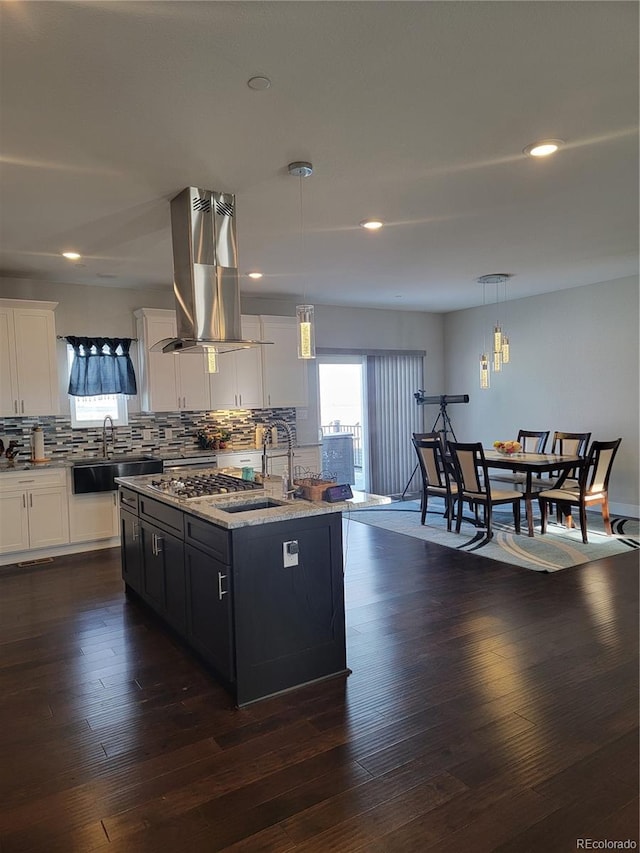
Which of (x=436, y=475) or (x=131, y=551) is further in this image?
(x=436, y=475)

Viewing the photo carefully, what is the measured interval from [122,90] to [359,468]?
6.68 metres

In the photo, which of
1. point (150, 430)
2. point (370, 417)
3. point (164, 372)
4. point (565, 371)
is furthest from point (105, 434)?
point (565, 371)

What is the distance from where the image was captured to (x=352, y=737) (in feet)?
8.32

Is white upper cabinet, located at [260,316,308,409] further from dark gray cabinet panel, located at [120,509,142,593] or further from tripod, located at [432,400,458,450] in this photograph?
dark gray cabinet panel, located at [120,509,142,593]

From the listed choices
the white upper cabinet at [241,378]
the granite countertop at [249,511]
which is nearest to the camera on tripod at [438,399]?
the white upper cabinet at [241,378]

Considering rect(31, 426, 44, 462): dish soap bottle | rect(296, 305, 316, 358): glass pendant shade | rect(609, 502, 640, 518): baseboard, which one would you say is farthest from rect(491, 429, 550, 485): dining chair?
rect(31, 426, 44, 462): dish soap bottle

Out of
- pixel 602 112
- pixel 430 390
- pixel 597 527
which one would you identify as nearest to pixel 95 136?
pixel 602 112

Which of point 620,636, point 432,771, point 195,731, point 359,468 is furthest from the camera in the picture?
point 359,468

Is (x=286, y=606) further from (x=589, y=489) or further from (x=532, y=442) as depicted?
(x=532, y=442)

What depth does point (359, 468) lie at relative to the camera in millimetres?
8555

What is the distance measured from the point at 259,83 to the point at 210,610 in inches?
99.4

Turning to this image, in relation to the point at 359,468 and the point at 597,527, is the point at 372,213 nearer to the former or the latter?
the point at 597,527

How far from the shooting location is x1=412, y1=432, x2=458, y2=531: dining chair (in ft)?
20.5

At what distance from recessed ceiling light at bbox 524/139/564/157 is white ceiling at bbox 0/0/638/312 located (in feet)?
0.22
